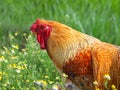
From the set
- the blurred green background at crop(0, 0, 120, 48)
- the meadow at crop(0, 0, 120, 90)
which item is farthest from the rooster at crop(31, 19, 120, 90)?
the blurred green background at crop(0, 0, 120, 48)

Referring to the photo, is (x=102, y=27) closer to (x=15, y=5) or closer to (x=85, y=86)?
(x=15, y=5)

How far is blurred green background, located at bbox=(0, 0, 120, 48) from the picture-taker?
8133mm

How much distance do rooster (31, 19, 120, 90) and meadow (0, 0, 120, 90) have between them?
29cm

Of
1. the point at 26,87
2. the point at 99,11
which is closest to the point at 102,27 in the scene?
the point at 99,11

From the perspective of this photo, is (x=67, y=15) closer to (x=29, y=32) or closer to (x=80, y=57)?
(x=29, y=32)

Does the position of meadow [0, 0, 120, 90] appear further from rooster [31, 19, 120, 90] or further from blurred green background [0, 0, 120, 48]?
rooster [31, 19, 120, 90]

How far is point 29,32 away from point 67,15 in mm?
599

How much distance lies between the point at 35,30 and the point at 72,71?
52 centimetres

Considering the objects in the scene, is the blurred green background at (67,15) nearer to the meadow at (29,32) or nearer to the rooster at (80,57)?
the meadow at (29,32)

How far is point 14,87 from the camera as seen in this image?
5961 millimetres

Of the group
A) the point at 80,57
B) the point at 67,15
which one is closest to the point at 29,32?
the point at 67,15

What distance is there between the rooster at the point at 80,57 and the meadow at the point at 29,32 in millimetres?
290

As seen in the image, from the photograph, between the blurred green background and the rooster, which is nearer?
the rooster

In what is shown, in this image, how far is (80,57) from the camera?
5.48 metres
